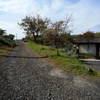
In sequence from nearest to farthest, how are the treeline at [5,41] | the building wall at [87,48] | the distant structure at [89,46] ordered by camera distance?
the distant structure at [89,46]
the building wall at [87,48]
the treeline at [5,41]

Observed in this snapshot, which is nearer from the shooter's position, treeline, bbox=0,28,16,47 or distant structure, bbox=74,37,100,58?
distant structure, bbox=74,37,100,58

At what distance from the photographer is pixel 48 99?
17.2 ft

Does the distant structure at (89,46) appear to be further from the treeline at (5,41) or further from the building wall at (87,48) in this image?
the treeline at (5,41)

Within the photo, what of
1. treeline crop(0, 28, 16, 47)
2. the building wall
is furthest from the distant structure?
treeline crop(0, 28, 16, 47)

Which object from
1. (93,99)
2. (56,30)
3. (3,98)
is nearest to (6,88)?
(3,98)

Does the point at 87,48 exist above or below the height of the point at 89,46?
below

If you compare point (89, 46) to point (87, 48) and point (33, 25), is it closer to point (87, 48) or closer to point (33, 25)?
point (87, 48)

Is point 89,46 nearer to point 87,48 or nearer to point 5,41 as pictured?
point 87,48

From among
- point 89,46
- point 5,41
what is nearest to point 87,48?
point 89,46

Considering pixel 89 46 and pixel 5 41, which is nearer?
pixel 89 46

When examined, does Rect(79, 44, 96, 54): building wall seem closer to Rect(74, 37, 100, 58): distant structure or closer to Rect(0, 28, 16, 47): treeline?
Rect(74, 37, 100, 58): distant structure

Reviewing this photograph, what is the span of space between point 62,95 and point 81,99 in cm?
74

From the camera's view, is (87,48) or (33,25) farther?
(33,25)

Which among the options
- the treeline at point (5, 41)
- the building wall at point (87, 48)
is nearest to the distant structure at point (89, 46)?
the building wall at point (87, 48)
